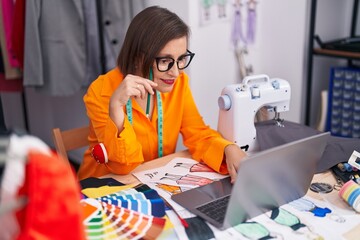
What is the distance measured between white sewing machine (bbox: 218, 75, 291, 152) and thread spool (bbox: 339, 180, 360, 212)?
37 cm

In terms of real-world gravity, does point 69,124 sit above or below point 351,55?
below

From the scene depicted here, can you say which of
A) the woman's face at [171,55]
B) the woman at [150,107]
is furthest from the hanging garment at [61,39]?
the woman's face at [171,55]

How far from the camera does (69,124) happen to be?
2941 millimetres

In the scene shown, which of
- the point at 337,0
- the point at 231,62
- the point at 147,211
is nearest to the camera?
the point at 147,211

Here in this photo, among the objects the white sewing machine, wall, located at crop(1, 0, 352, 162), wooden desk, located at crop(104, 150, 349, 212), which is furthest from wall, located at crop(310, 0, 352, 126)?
wooden desk, located at crop(104, 150, 349, 212)

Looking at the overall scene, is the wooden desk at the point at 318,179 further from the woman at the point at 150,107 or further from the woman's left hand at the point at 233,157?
the woman's left hand at the point at 233,157

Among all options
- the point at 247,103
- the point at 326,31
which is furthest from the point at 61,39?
the point at 326,31

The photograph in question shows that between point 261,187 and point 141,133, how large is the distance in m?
0.61

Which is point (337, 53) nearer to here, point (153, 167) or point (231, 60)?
point (231, 60)

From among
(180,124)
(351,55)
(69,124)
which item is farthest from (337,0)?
(69,124)

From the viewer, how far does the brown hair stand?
1.33 metres

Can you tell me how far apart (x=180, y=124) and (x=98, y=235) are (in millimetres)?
742

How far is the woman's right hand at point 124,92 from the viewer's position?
1261 millimetres

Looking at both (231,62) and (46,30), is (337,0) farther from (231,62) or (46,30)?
(46,30)
